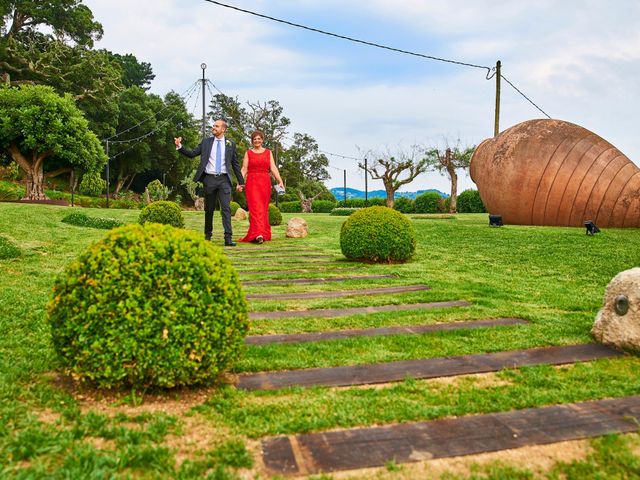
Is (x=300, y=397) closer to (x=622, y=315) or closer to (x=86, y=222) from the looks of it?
(x=622, y=315)

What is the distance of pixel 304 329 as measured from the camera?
424 centimetres

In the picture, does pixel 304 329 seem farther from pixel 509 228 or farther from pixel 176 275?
pixel 509 228

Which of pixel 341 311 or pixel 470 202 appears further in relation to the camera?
pixel 470 202

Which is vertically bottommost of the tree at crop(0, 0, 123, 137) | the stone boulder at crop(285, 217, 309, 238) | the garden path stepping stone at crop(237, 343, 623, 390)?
the garden path stepping stone at crop(237, 343, 623, 390)

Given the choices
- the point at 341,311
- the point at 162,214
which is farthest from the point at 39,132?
the point at 341,311

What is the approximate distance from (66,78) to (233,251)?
1367 inches

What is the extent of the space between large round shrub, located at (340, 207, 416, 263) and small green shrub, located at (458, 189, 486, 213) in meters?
28.1

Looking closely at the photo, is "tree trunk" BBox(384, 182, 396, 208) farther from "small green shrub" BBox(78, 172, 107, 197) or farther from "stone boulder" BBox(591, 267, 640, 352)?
"stone boulder" BBox(591, 267, 640, 352)

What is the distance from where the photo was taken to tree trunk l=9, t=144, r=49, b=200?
2588cm

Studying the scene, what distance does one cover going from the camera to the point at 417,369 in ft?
10.7

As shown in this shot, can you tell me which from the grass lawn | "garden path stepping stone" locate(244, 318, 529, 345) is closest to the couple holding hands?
the grass lawn

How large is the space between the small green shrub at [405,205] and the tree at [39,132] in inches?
874

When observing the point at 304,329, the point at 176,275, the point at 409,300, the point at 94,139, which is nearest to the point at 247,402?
the point at 176,275

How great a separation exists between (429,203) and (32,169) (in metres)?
26.4
